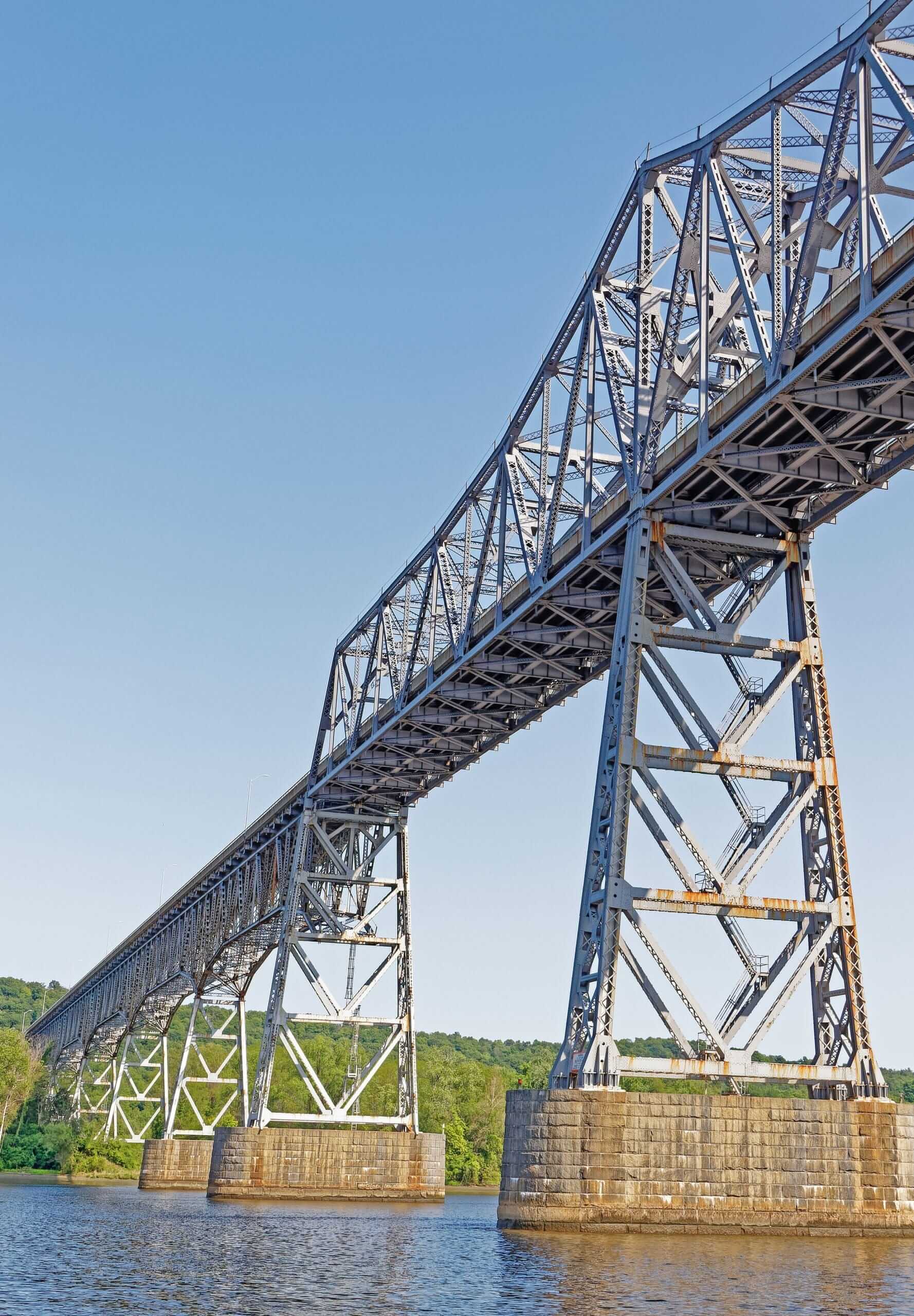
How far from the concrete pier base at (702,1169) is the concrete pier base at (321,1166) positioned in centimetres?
2925

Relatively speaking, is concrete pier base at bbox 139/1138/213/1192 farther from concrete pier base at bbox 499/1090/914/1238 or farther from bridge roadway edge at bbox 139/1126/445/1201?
concrete pier base at bbox 499/1090/914/1238

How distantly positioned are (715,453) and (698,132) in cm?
786

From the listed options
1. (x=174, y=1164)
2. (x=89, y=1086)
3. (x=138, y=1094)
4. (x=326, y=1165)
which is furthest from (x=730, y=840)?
(x=89, y=1086)

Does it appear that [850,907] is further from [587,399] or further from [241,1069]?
[241,1069]

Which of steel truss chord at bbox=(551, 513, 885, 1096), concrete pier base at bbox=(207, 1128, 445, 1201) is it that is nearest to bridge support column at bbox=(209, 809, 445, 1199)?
concrete pier base at bbox=(207, 1128, 445, 1201)

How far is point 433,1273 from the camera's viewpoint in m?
28.7

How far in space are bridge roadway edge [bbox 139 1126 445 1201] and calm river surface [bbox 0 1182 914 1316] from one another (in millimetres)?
15514

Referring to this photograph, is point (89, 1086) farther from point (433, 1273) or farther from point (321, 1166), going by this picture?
point (433, 1273)

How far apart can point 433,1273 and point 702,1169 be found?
18.7ft

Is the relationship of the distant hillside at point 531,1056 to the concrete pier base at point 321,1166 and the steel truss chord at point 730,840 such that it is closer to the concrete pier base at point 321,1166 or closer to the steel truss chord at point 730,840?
the concrete pier base at point 321,1166

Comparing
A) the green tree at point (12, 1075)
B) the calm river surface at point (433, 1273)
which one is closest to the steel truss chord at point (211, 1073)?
the green tree at point (12, 1075)

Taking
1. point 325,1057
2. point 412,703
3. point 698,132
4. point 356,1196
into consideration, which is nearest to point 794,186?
point 698,132

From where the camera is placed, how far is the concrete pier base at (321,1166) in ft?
186

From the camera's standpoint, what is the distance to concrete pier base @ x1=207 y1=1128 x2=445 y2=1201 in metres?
56.8
